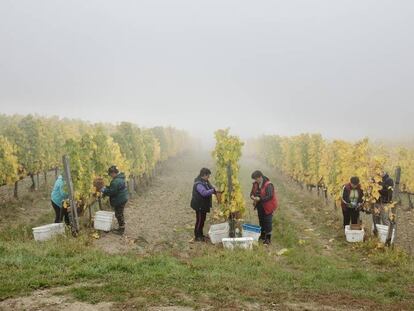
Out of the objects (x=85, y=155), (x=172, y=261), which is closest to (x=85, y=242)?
(x=172, y=261)

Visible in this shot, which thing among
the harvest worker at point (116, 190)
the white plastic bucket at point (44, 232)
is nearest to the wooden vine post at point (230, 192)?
the harvest worker at point (116, 190)

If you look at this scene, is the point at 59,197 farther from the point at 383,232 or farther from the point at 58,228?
the point at 383,232

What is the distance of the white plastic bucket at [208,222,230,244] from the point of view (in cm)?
1163

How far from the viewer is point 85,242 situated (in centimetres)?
1062

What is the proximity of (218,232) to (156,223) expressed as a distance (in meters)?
3.78

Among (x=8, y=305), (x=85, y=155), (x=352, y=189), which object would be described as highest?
(x=85, y=155)

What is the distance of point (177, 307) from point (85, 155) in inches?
320

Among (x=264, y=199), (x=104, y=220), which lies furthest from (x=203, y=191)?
(x=104, y=220)

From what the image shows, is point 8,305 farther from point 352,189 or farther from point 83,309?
point 352,189

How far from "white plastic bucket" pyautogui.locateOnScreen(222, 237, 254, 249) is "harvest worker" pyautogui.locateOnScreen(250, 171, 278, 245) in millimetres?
1108

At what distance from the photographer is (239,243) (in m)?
10.7

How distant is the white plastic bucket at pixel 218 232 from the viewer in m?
11.6

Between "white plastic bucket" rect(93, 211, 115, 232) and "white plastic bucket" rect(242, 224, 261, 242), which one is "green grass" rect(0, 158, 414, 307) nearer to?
"white plastic bucket" rect(242, 224, 261, 242)

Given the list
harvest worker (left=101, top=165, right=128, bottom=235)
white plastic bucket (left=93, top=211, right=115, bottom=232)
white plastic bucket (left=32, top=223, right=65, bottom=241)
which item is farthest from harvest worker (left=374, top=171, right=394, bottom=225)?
Result: white plastic bucket (left=32, top=223, right=65, bottom=241)
